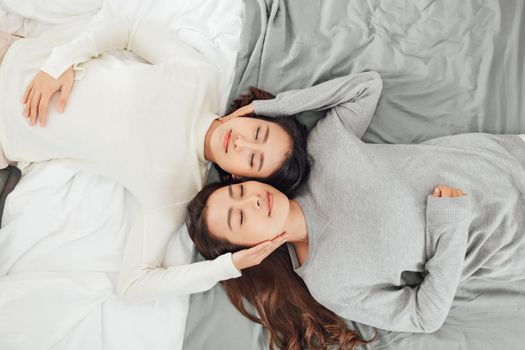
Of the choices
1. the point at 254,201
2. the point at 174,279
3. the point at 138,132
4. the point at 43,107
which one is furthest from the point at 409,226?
the point at 43,107

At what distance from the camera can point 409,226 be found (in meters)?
1.54

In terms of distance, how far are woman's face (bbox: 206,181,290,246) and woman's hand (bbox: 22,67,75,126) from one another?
624 millimetres

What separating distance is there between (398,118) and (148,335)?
46.1 inches

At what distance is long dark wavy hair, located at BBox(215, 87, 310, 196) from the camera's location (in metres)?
1.63

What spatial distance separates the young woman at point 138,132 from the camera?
→ 160 centimetres

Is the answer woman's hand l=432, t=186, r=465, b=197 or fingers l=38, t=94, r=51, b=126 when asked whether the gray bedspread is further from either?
fingers l=38, t=94, r=51, b=126

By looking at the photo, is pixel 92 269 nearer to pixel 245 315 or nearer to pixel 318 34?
pixel 245 315

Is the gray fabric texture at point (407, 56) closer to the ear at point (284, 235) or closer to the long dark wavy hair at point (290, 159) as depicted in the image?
the long dark wavy hair at point (290, 159)

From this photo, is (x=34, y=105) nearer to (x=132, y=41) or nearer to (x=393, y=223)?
(x=132, y=41)

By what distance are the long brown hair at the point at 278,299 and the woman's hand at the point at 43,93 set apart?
0.57m

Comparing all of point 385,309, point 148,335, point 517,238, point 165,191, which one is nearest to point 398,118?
point 517,238

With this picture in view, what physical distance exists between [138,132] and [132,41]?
1.30 feet

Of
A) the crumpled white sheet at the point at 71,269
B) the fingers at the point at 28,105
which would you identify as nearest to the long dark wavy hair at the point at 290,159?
the crumpled white sheet at the point at 71,269

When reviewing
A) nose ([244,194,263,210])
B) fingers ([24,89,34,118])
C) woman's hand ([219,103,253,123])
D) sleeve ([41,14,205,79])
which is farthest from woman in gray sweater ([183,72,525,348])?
fingers ([24,89,34,118])
